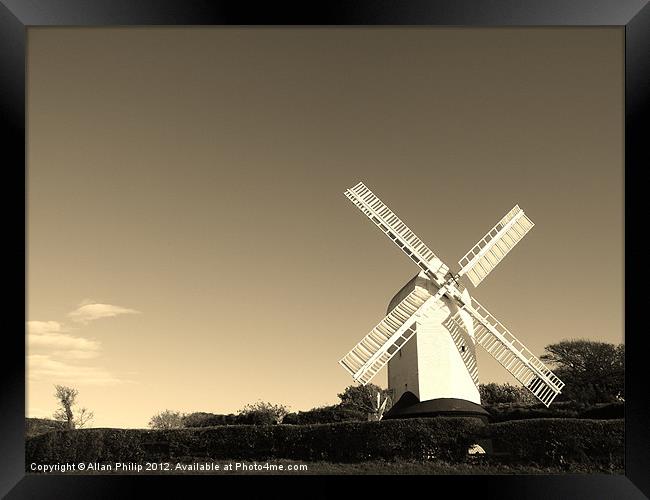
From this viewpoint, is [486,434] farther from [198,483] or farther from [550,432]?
[198,483]

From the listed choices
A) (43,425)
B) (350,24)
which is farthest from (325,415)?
(350,24)

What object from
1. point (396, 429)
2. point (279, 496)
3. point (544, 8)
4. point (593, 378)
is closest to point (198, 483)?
point (279, 496)

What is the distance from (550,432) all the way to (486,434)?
3.50ft

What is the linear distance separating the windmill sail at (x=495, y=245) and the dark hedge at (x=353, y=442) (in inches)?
126

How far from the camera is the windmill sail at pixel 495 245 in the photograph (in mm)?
16303

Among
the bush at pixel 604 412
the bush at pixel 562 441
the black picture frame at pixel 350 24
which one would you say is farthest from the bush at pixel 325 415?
the black picture frame at pixel 350 24

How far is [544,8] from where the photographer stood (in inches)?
262

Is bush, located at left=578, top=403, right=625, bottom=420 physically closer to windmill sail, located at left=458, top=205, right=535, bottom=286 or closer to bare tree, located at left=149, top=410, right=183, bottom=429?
windmill sail, located at left=458, top=205, right=535, bottom=286

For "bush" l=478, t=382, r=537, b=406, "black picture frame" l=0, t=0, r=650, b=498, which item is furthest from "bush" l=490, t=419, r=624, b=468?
"bush" l=478, t=382, r=537, b=406

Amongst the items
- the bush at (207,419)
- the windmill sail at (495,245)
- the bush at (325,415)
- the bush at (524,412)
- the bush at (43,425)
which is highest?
the windmill sail at (495,245)

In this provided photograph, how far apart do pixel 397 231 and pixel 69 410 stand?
819 centimetres

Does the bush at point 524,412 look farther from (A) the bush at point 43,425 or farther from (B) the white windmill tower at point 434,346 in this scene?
(A) the bush at point 43,425

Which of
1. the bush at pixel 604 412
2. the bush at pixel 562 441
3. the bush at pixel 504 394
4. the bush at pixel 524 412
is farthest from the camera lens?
the bush at pixel 504 394

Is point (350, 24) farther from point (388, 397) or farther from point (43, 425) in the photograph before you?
point (43, 425)
